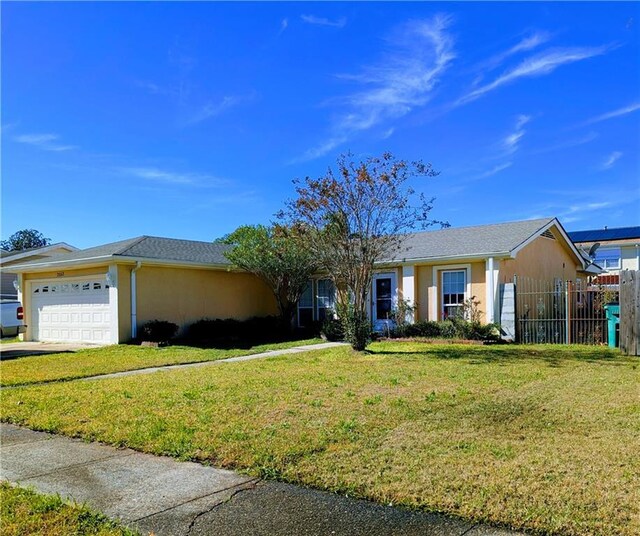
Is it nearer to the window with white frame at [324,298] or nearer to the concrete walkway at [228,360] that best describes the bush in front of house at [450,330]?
the concrete walkway at [228,360]

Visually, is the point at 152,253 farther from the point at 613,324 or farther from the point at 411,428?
the point at 613,324

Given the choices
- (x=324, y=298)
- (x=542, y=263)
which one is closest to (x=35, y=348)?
(x=324, y=298)

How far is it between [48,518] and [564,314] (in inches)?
666

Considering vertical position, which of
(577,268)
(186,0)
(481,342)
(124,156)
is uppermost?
(186,0)

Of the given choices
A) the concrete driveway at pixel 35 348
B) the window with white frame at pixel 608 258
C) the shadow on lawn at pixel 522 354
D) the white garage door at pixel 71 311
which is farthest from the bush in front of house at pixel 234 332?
the window with white frame at pixel 608 258

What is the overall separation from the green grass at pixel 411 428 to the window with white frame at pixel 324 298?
32.7 ft

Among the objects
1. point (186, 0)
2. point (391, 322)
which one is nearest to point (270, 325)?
point (391, 322)

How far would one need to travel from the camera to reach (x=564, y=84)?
1221cm

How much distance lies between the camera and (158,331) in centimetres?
1622

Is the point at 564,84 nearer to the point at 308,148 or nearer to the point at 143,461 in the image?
the point at 308,148

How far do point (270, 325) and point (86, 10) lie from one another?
42.7ft

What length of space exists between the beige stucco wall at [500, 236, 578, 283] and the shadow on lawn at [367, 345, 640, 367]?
138 inches

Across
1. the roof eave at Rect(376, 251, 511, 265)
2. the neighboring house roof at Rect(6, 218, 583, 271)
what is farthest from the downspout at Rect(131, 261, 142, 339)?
the roof eave at Rect(376, 251, 511, 265)

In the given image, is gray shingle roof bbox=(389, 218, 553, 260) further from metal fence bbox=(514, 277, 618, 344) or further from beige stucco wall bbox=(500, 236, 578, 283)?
metal fence bbox=(514, 277, 618, 344)
